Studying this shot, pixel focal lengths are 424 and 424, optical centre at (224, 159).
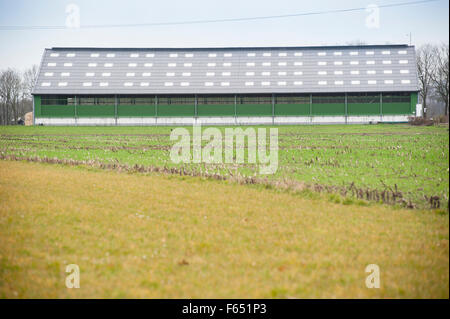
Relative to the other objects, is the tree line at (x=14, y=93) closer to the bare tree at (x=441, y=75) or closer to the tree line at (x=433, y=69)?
the tree line at (x=433, y=69)

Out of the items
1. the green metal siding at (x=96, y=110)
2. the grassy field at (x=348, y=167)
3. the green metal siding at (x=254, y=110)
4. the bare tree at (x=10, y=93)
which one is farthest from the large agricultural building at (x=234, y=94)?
the grassy field at (x=348, y=167)

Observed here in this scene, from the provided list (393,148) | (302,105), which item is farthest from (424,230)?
(302,105)

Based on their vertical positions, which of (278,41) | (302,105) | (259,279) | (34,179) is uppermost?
(278,41)

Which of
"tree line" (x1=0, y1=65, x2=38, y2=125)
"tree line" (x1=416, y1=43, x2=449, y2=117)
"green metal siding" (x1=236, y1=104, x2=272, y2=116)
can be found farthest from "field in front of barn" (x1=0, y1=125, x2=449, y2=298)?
"tree line" (x1=0, y1=65, x2=38, y2=125)

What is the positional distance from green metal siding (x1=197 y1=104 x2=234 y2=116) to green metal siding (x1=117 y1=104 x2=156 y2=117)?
6.02 m

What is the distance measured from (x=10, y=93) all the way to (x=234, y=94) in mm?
49697

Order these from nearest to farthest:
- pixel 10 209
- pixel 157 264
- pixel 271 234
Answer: pixel 157 264
pixel 271 234
pixel 10 209

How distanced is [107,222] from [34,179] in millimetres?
5705

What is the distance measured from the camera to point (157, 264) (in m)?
5.62

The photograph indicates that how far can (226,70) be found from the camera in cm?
5781

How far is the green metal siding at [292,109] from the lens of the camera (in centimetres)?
5400

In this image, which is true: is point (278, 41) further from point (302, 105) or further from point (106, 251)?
point (106, 251)

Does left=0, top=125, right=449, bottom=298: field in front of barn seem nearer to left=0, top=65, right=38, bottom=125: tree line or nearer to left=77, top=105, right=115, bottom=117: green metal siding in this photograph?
left=77, top=105, right=115, bottom=117: green metal siding

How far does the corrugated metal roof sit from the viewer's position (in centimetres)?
5409
